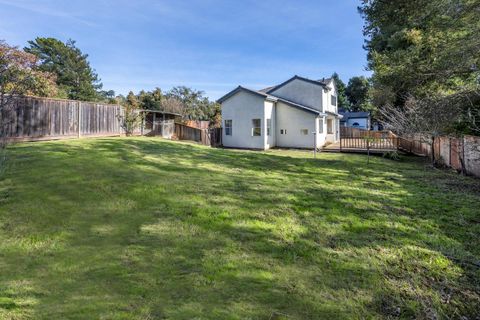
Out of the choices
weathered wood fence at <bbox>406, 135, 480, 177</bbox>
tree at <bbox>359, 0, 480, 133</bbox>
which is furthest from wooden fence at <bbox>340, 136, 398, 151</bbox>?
tree at <bbox>359, 0, 480, 133</bbox>

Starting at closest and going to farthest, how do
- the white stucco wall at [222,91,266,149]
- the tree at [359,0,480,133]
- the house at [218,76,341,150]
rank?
the tree at [359,0,480,133], the white stucco wall at [222,91,266,149], the house at [218,76,341,150]

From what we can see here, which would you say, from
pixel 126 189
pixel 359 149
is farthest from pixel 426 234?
pixel 359 149

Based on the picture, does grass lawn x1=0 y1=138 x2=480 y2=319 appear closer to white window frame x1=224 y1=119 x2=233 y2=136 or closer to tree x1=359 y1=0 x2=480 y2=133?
tree x1=359 y1=0 x2=480 y2=133

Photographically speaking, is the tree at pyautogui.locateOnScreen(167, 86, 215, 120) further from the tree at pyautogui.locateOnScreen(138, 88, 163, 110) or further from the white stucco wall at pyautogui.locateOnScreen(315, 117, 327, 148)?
the white stucco wall at pyautogui.locateOnScreen(315, 117, 327, 148)

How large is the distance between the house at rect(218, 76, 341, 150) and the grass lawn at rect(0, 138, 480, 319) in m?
14.8

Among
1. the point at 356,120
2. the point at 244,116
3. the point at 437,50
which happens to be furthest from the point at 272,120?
the point at 356,120

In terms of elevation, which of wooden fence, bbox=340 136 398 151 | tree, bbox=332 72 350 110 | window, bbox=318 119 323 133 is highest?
tree, bbox=332 72 350 110

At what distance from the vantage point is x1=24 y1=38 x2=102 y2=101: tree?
43.4 m

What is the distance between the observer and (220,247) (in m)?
4.39

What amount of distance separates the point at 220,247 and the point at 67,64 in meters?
50.2

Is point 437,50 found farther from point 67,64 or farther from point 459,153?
point 67,64

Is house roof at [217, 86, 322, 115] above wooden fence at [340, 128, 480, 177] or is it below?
above

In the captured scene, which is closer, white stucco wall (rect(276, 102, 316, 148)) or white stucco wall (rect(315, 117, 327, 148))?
white stucco wall (rect(276, 102, 316, 148))

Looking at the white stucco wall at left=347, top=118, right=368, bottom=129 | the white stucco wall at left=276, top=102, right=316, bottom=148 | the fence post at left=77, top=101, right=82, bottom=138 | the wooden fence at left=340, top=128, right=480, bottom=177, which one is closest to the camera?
the wooden fence at left=340, top=128, right=480, bottom=177
